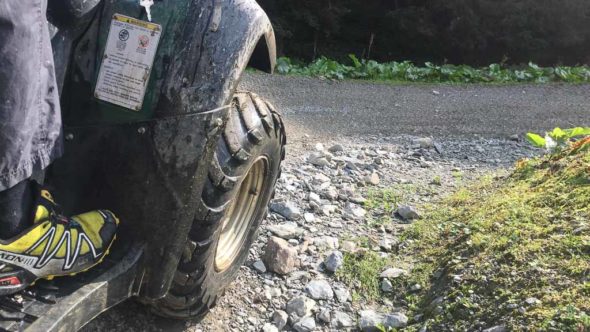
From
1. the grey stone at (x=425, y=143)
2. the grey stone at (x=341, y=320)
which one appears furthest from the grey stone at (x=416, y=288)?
the grey stone at (x=425, y=143)

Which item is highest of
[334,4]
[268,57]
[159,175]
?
[268,57]

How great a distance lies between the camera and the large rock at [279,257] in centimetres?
400

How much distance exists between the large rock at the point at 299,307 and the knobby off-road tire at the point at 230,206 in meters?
0.36

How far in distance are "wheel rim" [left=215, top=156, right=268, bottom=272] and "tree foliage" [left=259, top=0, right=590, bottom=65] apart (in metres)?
15.2

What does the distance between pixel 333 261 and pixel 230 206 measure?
113cm

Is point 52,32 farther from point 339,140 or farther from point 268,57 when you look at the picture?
point 339,140

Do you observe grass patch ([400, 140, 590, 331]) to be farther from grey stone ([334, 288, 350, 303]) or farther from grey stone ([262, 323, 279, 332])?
grey stone ([262, 323, 279, 332])

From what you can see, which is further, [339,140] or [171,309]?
[339,140]

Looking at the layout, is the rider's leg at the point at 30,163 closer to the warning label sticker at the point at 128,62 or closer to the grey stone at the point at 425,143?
the warning label sticker at the point at 128,62

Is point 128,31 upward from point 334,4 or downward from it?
upward

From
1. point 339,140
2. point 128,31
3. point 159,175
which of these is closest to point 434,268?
point 159,175

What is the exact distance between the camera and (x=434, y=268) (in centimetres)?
399

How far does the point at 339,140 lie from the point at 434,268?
10.6 ft

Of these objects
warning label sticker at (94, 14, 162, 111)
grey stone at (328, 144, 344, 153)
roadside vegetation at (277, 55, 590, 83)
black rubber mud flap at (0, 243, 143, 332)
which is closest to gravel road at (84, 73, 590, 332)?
grey stone at (328, 144, 344, 153)
